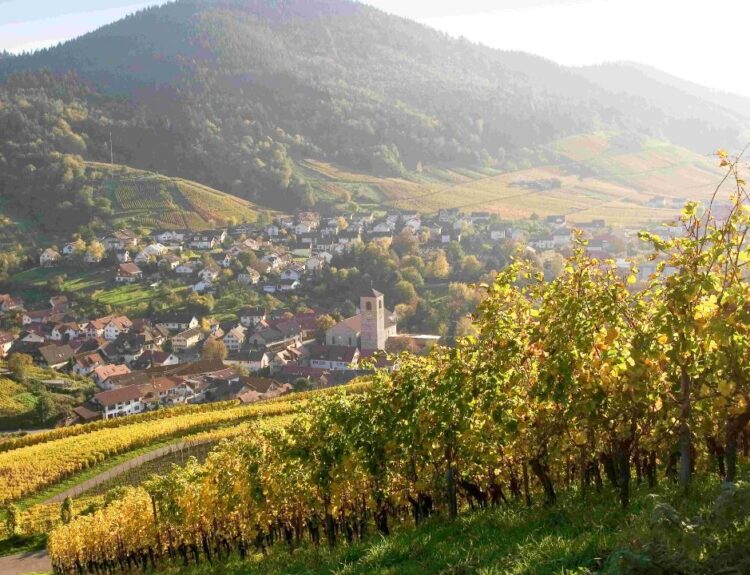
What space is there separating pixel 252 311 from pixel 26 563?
227 feet

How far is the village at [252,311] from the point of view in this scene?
7675cm

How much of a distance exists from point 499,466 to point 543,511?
9.11 feet

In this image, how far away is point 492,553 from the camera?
29.2 feet

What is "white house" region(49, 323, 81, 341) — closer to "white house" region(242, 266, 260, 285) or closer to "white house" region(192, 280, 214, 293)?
"white house" region(192, 280, 214, 293)

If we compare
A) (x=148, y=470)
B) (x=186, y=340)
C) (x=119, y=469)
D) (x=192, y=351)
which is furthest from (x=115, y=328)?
(x=148, y=470)

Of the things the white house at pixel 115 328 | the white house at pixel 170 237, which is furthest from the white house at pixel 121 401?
the white house at pixel 170 237

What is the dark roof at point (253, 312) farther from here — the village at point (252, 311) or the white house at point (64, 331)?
the white house at point (64, 331)

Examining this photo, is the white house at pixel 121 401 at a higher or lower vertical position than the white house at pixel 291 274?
lower

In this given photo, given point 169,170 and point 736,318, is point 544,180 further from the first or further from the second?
point 736,318

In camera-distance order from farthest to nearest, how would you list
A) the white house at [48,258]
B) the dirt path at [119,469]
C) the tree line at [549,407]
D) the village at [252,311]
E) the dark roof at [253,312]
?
the white house at [48,258], the dark roof at [253,312], the village at [252,311], the dirt path at [119,469], the tree line at [549,407]

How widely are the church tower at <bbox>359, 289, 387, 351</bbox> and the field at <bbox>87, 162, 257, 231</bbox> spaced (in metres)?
70.1

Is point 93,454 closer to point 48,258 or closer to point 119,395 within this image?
point 119,395

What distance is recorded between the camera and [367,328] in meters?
84.9

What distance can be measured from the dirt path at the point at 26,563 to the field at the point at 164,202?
11600 cm
